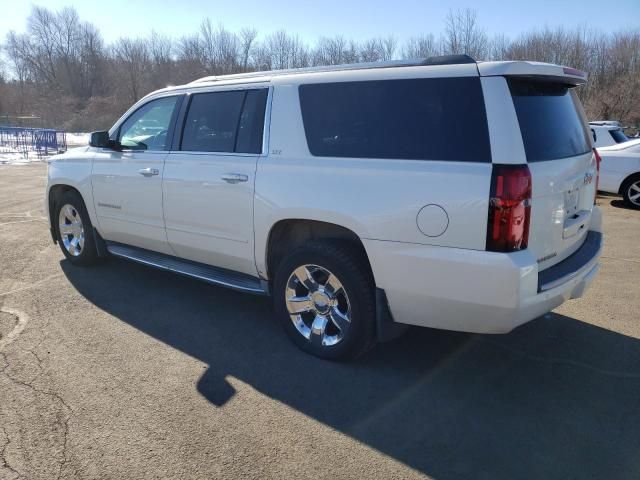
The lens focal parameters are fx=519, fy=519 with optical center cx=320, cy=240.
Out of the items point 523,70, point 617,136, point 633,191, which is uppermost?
point 523,70

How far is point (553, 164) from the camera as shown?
3.06 m

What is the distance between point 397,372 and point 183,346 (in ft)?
5.34

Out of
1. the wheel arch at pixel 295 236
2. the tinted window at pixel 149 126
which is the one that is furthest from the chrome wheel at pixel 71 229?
the wheel arch at pixel 295 236

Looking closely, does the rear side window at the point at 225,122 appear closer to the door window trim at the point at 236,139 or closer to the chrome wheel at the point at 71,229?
the door window trim at the point at 236,139

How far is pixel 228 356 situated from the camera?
380 centimetres

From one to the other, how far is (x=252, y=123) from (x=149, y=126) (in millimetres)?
1506

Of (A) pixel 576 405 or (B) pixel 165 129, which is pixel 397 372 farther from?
(B) pixel 165 129

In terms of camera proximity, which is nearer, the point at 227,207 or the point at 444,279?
the point at 444,279

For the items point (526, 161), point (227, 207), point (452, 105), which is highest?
point (452, 105)

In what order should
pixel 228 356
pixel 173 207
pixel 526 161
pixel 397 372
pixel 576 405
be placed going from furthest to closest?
pixel 173 207 → pixel 228 356 → pixel 397 372 → pixel 576 405 → pixel 526 161

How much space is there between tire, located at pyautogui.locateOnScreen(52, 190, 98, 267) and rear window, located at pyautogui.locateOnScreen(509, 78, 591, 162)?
451 centimetres

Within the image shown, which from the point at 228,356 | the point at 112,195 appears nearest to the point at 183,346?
the point at 228,356

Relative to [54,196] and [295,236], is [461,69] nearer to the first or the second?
[295,236]

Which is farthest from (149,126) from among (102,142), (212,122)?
(212,122)
